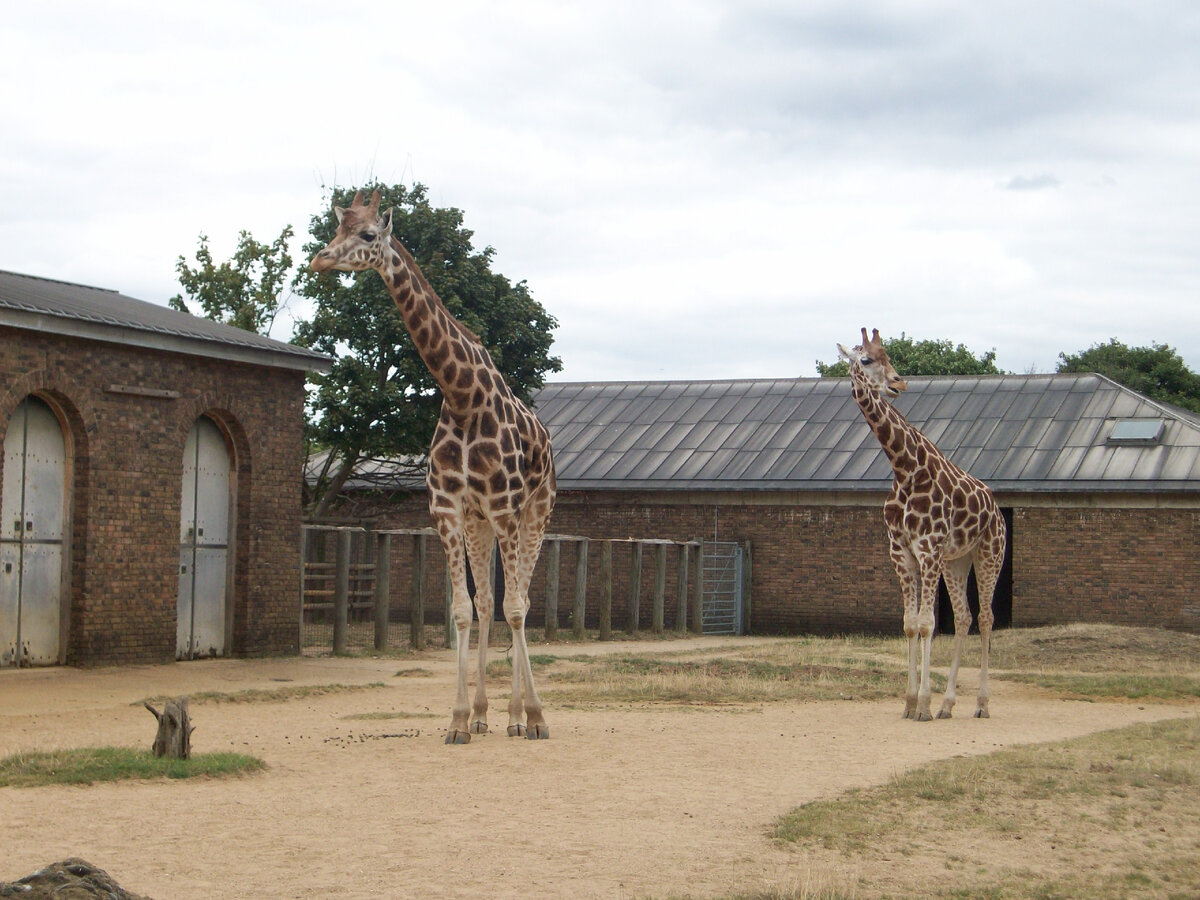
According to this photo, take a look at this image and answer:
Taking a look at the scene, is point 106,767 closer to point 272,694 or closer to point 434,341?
point 434,341

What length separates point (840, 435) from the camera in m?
29.6

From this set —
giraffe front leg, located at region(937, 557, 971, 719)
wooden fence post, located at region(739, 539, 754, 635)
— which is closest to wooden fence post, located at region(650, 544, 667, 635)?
wooden fence post, located at region(739, 539, 754, 635)

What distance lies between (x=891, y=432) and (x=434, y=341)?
15.8 feet

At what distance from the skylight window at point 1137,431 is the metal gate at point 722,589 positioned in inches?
296

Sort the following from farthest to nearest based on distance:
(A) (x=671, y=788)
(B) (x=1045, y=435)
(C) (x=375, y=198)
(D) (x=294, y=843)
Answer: (B) (x=1045, y=435), (C) (x=375, y=198), (A) (x=671, y=788), (D) (x=294, y=843)

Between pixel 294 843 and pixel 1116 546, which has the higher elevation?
pixel 1116 546

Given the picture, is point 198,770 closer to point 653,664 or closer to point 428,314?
point 428,314

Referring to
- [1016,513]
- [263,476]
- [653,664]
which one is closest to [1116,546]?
[1016,513]

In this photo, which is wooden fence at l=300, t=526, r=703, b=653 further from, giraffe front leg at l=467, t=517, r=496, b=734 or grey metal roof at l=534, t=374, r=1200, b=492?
giraffe front leg at l=467, t=517, r=496, b=734

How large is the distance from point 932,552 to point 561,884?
7882 mm

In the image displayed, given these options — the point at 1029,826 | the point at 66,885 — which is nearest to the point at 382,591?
the point at 1029,826

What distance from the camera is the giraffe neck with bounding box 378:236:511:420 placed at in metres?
11.3

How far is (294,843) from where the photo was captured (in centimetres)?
705

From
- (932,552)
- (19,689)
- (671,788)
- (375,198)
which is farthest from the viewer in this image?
(19,689)
